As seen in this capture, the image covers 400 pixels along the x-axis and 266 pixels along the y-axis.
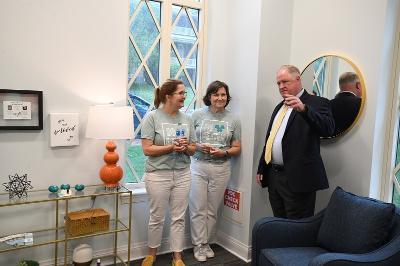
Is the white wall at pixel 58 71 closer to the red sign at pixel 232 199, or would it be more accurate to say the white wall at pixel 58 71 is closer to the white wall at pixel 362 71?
the red sign at pixel 232 199

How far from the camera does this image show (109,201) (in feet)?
9.43

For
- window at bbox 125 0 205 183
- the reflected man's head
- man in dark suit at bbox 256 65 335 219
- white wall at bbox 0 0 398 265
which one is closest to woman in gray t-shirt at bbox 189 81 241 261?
white wall at bbox 0 0 398 265

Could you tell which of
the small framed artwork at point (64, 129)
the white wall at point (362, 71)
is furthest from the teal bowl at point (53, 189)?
the white wall at point (362, 71)

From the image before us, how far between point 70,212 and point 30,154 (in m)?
0.52

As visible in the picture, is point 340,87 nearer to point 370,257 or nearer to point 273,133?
point 273,133

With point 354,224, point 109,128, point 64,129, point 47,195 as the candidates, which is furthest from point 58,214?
point 354,224

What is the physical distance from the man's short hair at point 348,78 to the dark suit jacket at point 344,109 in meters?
0.09

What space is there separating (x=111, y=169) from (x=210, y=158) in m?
0.83

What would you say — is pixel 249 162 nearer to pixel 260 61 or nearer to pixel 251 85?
pixel 251 85

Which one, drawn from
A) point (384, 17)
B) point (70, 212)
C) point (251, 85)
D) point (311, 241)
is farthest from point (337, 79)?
point (70, 212)

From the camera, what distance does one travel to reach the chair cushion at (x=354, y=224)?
2016mm

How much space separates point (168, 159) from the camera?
8.96 feet

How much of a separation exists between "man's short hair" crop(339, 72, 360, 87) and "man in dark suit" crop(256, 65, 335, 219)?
0.88ft

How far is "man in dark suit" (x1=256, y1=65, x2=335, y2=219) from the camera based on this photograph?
241 cm
